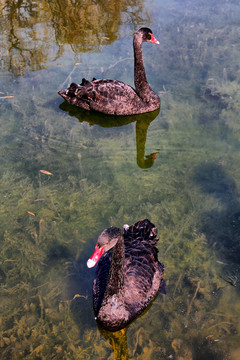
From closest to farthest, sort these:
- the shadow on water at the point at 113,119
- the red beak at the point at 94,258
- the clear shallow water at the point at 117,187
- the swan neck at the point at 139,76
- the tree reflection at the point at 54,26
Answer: the red beak at the point at 94,258 → the clear shallow water at the point at 117,187 → the shadow on water at the point at 113,119 → the swan neck at the point at 139,76 → the tree reflection at the point at 54,26

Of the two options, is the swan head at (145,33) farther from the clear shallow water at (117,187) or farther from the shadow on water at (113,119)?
the shadow on water at (113,119)

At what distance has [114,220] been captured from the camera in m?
4.37

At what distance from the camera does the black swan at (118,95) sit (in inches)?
238

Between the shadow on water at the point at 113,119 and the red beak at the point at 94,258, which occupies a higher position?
the red beak at the point at 94,258

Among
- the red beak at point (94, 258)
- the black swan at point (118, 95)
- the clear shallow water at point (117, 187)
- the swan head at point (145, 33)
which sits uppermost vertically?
the swan head at point (145, 33)

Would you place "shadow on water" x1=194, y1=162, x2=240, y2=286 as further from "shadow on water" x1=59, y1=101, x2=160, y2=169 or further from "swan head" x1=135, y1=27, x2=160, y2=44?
"swan head" x1=135, y1=27, x2=160, y2=44

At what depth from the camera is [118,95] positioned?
603cm

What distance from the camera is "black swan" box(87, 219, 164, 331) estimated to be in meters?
3.28

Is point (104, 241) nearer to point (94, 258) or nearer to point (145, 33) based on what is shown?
point (94, 258)

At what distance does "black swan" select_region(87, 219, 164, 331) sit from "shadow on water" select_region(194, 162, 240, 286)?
69cm

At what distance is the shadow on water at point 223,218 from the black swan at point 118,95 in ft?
5.25

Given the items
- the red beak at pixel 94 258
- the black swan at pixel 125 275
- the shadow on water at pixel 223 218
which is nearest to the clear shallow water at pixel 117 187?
the shadow on water at pixel 223 218

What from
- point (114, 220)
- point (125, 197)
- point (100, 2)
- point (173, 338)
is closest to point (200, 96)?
point (125, 197)

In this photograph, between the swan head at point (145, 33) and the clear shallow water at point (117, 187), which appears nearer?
the clear shallow water at point (117, 187)
